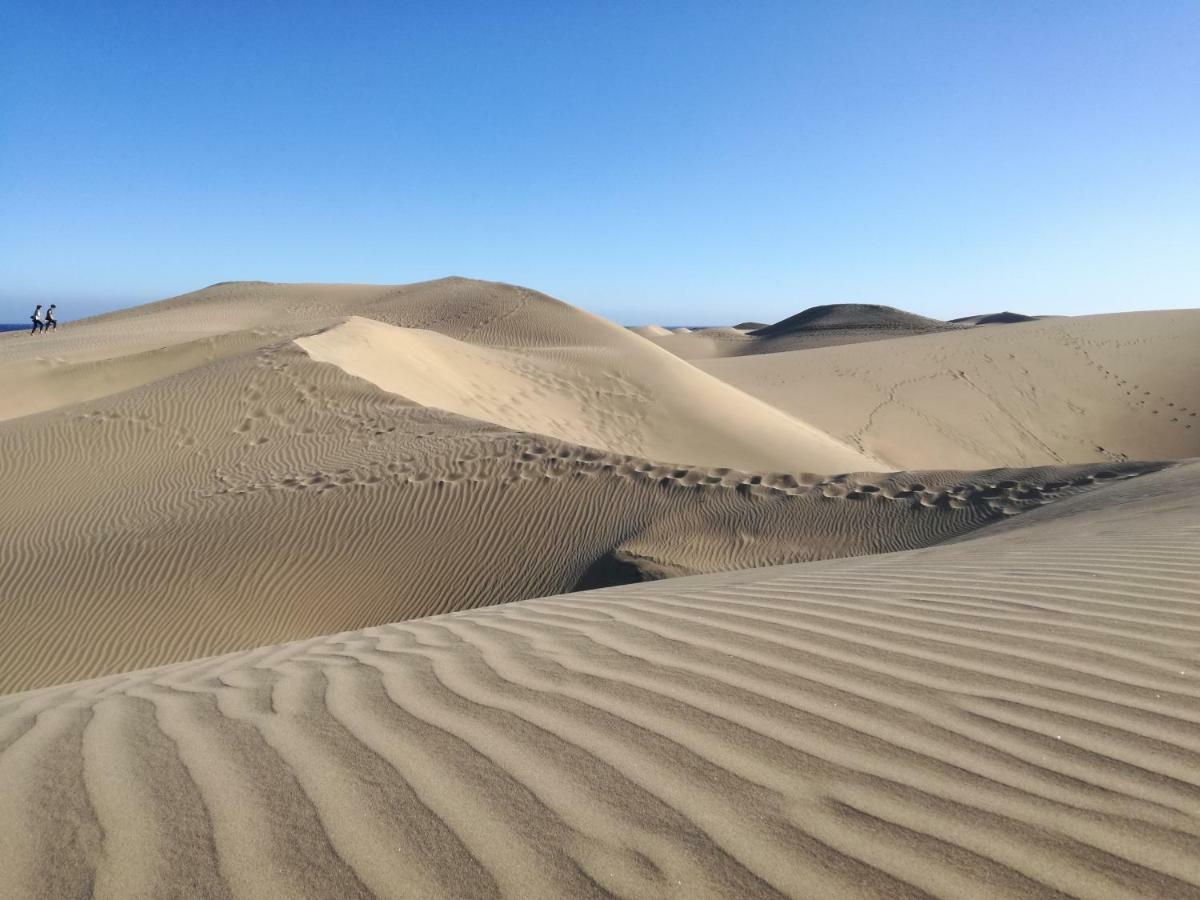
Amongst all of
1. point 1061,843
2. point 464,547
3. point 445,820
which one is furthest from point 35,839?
point 464,547

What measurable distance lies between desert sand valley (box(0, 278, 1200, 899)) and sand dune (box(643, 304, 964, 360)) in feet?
141

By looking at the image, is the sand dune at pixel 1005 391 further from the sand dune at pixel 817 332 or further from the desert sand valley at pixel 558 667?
the sand dune at pixel 817 332

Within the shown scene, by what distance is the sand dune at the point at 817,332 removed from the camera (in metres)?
53.3

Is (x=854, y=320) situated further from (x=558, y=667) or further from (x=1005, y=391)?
(x=558, y=667)

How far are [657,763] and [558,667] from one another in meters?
0.84

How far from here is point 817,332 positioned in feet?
191

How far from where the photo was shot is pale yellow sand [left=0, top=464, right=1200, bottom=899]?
5.17 feet

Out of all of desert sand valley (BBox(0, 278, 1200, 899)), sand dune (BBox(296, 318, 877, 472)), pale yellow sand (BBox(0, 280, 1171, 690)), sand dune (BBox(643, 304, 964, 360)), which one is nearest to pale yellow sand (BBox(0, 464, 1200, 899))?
desert sand valley (BBox(0, 278, 1200, 899))

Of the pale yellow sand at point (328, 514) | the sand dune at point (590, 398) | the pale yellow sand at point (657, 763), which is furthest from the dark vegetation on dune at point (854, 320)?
the pale yellow sand at point (657, 763)

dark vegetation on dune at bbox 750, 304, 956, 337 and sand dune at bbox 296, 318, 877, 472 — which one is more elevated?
dark vegetation on dune at bbox 750, 304, 956, 337

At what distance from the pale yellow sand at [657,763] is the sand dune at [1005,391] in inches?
713

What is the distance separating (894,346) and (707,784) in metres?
33.2

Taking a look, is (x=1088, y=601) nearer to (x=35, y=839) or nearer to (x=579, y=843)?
(x=579, y=843)

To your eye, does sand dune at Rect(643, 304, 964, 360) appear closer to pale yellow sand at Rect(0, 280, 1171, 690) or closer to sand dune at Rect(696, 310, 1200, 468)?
sand dune at Rect(696, 310, 1200, 468)
